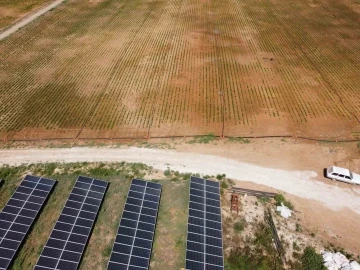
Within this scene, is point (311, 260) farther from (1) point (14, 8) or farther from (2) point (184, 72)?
(1) point (14, 8)

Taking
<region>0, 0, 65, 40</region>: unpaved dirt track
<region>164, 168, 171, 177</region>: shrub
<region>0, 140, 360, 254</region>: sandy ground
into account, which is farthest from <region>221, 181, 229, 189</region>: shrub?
<region>0, 0, 65, 40</region>: unpaved dirt track

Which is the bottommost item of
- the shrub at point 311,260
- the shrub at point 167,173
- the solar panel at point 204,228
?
the shrub at point 311,260

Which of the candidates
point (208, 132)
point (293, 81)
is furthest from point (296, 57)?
point (208, 132)

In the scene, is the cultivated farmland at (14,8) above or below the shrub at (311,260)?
above

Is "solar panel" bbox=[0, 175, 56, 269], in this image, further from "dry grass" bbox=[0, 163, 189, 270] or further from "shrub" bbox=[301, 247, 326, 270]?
"shrub" bbox=[301, 247, 326, 270]

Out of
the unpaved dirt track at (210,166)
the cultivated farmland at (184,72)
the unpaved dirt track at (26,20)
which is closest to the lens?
the unpaved dirt track at (210,166)

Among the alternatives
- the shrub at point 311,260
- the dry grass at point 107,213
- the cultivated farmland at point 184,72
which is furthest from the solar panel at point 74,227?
the shrub at point 311,260

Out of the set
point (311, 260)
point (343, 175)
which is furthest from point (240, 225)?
point (343, 175)

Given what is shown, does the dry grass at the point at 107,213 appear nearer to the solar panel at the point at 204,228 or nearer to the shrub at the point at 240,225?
the solar panel at the point at 204,228
